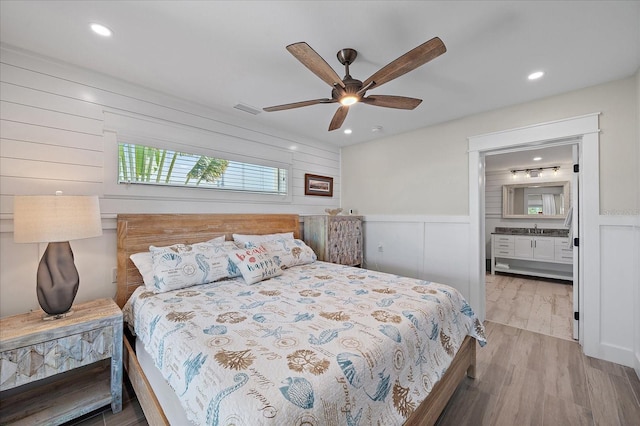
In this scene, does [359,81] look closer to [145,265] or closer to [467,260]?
[145,265]

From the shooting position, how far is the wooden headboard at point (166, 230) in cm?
228

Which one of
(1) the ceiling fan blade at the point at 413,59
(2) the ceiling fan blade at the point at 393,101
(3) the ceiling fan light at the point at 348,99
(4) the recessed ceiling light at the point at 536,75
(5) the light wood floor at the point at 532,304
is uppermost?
(4) the recessed ceiling light at the point at 536,75

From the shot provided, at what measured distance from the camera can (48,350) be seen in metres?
1.60

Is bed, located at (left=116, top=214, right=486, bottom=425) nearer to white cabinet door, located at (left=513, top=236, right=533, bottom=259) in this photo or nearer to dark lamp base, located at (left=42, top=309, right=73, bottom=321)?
dark lamp base, located at (left=42, top=309, right=73, bottom=321)

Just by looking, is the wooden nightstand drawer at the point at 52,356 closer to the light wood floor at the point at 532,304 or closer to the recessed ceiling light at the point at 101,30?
the recessed ceiling light at the point at 101,30

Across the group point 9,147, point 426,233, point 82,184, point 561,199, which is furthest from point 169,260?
point 561,199

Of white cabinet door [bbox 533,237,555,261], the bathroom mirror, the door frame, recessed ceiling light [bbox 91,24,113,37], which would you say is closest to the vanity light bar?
the bathroom mirror

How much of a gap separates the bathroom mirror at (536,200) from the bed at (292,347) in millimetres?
5093

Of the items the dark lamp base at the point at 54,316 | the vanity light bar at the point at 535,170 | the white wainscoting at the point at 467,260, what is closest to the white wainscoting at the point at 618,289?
the white wainscoting at the point at 467,260

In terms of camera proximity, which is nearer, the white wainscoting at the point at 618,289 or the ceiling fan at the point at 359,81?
the ceiling fan at the point at 359,81

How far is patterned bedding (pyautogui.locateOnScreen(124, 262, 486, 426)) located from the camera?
937 millimetres

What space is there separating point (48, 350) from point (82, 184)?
1274 millimetres

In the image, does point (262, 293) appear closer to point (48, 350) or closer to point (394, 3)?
point (48, 350)

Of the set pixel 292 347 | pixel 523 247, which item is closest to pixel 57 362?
pixel 292 347
